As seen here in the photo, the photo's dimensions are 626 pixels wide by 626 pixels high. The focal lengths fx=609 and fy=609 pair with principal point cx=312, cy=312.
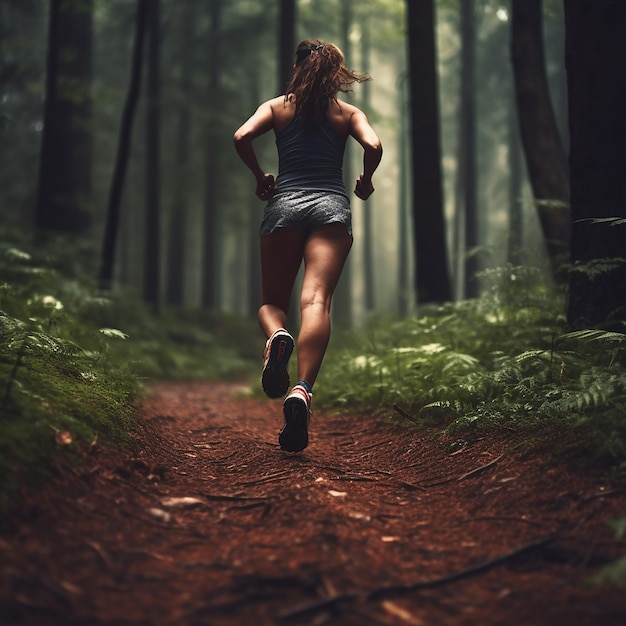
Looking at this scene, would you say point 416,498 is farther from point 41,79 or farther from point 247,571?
point 41,79

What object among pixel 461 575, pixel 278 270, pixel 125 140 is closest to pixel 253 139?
pixel 278 270

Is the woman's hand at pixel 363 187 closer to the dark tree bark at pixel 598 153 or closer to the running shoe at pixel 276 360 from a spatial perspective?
the running shoe at pixel 276 360

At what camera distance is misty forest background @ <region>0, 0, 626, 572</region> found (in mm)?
3803

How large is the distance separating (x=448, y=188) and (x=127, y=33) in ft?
70.6

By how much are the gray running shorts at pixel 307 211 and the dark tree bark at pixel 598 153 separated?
1.73 metres

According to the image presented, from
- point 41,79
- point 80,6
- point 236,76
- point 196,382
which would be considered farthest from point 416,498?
point 236,76

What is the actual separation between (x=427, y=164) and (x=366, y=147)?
4.78 metres

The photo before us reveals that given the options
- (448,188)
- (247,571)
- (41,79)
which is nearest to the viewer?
(247,571)

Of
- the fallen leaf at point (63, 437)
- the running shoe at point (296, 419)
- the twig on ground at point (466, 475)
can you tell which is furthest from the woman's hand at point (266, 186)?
the twig on ground at point (466, 475)

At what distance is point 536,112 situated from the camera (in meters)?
7.39

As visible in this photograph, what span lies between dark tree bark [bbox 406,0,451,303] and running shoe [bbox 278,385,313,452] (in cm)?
520

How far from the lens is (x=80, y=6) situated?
10039 mm

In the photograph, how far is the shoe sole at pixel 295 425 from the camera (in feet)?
11.6

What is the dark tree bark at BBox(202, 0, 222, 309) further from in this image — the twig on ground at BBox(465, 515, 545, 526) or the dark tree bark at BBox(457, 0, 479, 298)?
the twig on ground at BBox(465, 515, 545, 526)
